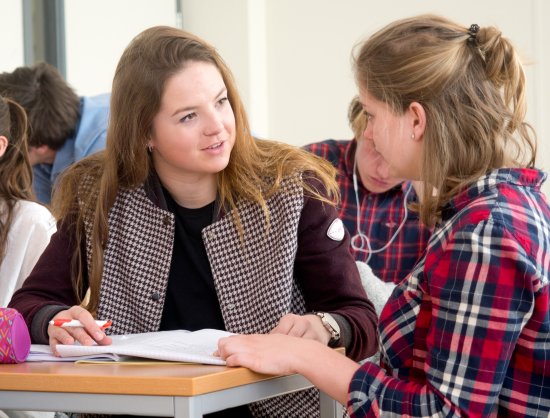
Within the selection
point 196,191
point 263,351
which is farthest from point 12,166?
point 263,351

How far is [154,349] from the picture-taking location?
1.43 meters

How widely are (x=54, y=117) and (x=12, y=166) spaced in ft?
3.82

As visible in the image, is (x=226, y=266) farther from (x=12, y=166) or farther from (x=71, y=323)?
(x=12, y=166)

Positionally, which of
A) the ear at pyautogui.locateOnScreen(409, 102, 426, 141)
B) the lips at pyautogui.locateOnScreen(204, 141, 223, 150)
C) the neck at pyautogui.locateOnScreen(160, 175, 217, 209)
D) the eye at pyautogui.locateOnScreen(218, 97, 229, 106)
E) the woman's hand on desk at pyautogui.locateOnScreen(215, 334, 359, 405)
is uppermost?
the ear at pyautogui.locateOnScreen(409, 102, 426, 141)

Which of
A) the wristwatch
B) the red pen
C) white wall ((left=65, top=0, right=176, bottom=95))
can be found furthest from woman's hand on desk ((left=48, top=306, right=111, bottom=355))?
white wall ((left=65, top=0, right=176, bottom=95))

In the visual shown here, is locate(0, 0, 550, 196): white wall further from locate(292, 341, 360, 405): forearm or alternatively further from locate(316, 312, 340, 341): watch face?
locate(292, 341, 360, 405): forearm

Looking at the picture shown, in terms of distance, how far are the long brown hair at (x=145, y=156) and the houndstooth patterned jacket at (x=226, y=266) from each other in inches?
1.0

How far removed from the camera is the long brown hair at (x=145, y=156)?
1.88 meters

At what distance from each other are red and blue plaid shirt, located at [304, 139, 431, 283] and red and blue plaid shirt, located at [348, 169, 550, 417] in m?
1.23

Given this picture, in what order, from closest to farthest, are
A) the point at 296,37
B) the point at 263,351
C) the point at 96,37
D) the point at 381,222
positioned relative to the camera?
the point at 263,351 < the point at 381,222 < the point at 96,37 < the point at 296,37

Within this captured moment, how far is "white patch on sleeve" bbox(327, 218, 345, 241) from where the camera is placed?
5.93ft

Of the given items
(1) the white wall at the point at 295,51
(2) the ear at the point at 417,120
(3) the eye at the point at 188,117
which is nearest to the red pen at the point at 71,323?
(3) the eye at the point at 188,117

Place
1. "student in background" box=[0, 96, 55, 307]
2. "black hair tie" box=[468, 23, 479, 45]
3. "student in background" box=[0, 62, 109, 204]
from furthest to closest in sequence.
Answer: "student in background" box=[0, 62, 109, 204] < "student in background" box=[0, 96, 55, 307] < "black hair tie" box=[468, 23, 479, 45]

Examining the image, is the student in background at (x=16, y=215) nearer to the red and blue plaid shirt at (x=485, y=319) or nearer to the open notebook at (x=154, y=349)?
the open notebook at (x=154, y=349)
